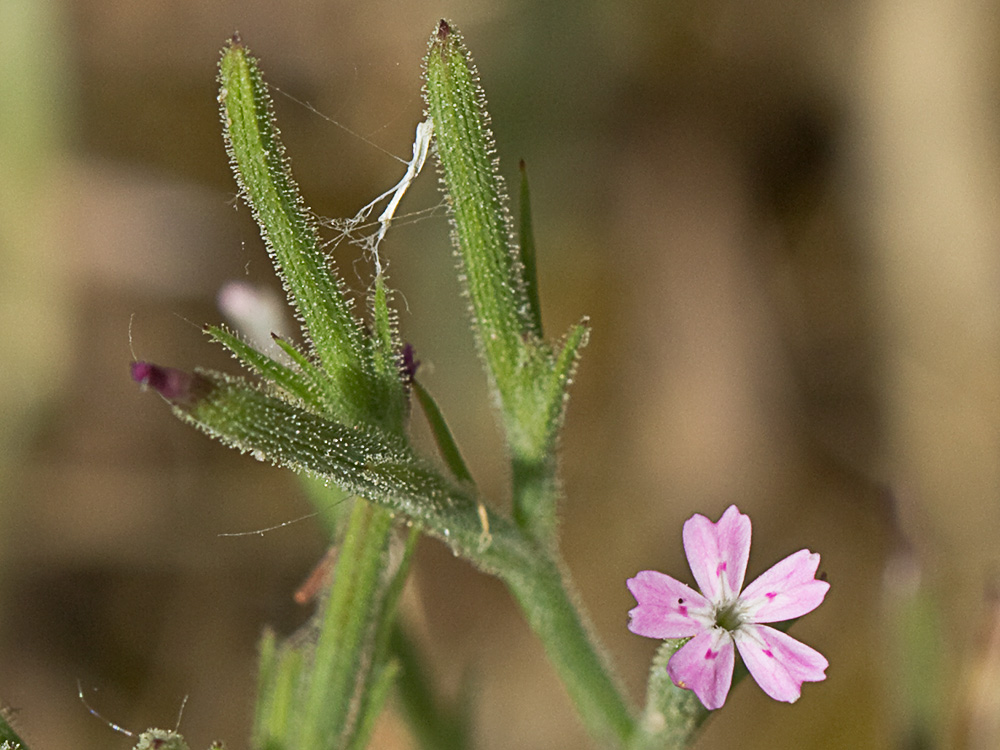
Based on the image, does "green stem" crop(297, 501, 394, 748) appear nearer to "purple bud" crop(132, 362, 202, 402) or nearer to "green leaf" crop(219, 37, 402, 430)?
"green leaf" crop(219, 37, 402, 430)

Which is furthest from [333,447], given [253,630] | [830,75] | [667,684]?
[830,75]

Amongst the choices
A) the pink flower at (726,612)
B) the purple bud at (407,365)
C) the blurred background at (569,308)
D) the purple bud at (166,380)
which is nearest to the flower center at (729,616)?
the pink flower at (726,612)

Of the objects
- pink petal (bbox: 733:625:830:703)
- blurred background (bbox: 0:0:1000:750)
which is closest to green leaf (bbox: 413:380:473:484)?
pink petal (bbox: 733:625:830:703)

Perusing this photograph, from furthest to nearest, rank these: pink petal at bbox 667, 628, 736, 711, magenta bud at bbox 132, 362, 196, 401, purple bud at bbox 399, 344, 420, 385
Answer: purple bud at bbox 399, 344, 420, 385 → pink petal at bbox 667, 628, 736, 711 → magenta bud at bbox 132, 362, 196, 401

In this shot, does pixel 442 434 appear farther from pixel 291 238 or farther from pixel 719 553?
pixel 719 553

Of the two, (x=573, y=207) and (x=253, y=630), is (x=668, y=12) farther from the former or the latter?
(x=253, y=630)

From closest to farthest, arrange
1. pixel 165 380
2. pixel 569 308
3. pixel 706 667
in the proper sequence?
pixel 165 380 → pixel 706 667 → pixel 569 308

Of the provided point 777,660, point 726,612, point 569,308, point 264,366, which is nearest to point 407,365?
point 264,366
